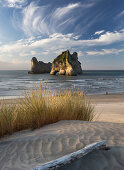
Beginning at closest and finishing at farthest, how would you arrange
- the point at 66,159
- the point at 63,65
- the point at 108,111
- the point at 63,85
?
the point at 66,159 → the point at 108,111 → the point at 63,85 → the point at 63,65

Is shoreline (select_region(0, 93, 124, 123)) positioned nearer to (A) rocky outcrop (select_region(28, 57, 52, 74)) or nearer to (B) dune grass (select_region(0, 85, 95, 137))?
(B) dune grass (select_region(0, 85, 95, 137))

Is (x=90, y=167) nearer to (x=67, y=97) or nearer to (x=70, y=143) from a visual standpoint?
(x=70, y=143)

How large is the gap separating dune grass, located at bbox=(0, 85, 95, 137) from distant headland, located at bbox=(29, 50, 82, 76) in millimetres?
71276

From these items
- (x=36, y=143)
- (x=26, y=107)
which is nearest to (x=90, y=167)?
(x=36, y=143)

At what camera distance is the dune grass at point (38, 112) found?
133 inches

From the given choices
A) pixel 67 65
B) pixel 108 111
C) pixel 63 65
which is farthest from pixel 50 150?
pixel 63 65

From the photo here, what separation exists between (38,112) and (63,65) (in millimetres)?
81899

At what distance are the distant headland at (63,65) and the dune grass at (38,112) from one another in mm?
71276

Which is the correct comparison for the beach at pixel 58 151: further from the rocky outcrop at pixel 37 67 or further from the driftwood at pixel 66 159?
the rocky outcrop at pixel 37 67

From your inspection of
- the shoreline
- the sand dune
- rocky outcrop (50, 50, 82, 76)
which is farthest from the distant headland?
the sand dune

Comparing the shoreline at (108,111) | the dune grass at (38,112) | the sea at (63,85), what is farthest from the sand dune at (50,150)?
the shoreline at (108,111)

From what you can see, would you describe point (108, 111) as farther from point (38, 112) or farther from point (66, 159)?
point (66, 159)

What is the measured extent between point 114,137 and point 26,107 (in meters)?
2.58

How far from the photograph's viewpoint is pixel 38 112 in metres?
3.91
